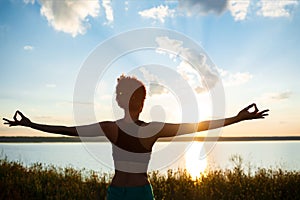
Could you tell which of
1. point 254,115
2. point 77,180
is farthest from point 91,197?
point 254,115

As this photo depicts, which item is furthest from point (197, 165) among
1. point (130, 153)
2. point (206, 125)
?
point (130, 153)

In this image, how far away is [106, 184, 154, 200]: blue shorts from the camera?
120 inches

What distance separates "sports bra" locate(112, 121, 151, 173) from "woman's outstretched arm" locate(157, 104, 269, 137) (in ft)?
0.66

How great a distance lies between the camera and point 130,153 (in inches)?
116

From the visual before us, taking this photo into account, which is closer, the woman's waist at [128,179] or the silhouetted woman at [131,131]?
the silhouetted woman at [131,131]

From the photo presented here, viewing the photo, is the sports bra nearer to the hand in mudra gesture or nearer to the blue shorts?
the blue shorts

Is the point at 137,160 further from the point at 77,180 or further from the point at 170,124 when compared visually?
the point at 77,180

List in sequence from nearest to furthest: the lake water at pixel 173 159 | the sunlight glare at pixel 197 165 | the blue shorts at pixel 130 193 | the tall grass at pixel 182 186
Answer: the blue shorts at pixel 130 193 → the lake water at pixel 173 159 → the tall grass at pixel 182 186 → the sunlight glare at pixel 197 165

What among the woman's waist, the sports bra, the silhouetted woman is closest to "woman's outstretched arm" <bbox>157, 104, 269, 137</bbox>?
the silhouetted woman

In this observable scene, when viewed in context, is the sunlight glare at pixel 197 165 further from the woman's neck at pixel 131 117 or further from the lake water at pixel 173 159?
the woman's neck at pixel 131 117

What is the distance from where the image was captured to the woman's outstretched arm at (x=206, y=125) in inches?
117

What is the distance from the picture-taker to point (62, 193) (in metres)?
7.57

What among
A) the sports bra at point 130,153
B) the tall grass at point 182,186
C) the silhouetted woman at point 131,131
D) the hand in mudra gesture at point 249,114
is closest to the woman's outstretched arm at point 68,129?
the silhouetted woman at point 131,131

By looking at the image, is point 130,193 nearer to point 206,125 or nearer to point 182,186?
point 206,125
